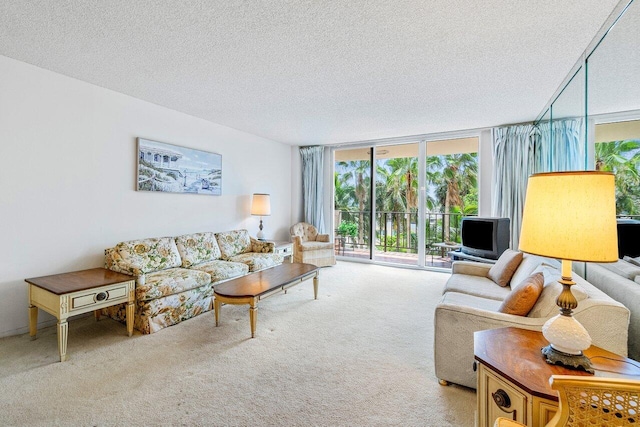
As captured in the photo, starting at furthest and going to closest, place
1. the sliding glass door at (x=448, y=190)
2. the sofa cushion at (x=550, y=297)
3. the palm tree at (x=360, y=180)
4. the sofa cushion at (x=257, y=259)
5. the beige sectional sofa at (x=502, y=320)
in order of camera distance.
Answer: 1. the palm tree at (x=360, y=180)
2. the sliding glass door at (x=448, y=190)
3. the sofa cushion at (x=257, y=259)
4. the sofa cushion at (x=550, y=297)
5. the beige sectional sofa at (x=502, y=320)

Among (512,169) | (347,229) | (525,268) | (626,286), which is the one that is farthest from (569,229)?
(347,229)

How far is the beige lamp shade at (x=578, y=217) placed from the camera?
1.07m

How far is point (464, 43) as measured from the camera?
86.4 inches

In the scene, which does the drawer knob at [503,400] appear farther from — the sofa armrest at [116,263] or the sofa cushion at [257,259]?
the sofa cushion at [257,259]

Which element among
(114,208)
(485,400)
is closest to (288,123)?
(114,208)

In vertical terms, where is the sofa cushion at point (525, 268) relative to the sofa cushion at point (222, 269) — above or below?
above

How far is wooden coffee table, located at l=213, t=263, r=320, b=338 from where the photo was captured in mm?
2605

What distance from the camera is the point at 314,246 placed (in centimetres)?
530

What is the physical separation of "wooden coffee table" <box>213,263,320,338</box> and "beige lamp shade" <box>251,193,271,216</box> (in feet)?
4.83

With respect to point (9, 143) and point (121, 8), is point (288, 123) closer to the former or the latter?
point (121, 8)

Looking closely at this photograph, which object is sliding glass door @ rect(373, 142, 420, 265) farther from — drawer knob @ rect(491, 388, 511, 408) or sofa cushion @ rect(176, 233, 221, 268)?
drawer knob @ rect(491, 388, 511, 408)

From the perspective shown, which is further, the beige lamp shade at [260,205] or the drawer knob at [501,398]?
the beige lamp shade at [260,205]

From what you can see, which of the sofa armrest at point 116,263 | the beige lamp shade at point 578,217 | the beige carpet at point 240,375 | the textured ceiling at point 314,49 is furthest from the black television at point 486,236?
the sofa armrest at point 116,263

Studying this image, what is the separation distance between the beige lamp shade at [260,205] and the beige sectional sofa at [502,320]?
3.27 meters
